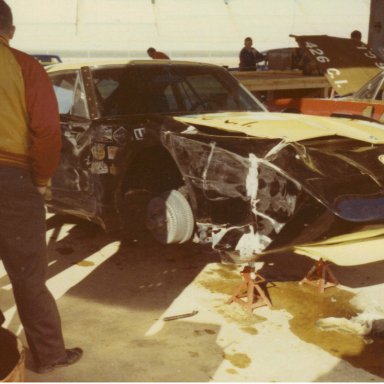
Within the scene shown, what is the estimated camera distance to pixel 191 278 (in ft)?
16.5

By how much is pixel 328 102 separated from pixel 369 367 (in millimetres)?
4568

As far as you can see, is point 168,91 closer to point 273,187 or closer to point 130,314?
point 273,187

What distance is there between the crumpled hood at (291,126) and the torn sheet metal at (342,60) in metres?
1.89

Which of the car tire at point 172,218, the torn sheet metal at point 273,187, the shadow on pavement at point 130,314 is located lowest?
the shadow on pavement at point 130,314

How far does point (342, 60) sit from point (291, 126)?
286 cm

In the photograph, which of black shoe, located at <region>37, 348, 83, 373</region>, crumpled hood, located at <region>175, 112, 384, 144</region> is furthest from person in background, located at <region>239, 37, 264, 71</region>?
black shoe, located at <region>37, 348, 83, 373</region>

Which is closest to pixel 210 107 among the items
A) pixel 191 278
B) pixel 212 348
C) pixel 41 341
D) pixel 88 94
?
pixel 88 94

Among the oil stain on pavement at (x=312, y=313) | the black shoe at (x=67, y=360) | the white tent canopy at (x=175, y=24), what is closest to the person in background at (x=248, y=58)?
the oil stain on pavement at (x=312, y=313)

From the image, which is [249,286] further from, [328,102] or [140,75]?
[328,102]

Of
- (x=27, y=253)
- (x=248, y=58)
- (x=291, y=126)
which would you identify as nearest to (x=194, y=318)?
(x=27, y=253)

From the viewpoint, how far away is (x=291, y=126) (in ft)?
15.1

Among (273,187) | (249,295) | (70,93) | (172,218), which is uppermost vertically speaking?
(70,93)

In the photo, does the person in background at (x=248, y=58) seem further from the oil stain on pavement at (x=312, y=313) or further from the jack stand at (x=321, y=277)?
the jack stand at (x=321, y=277)

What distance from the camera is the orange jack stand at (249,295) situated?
4344 mm
